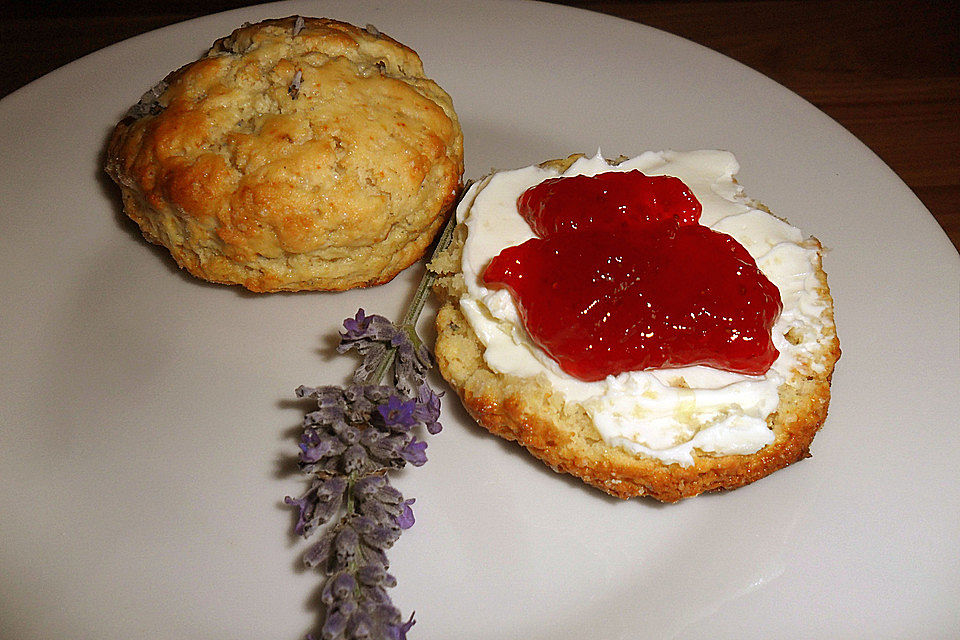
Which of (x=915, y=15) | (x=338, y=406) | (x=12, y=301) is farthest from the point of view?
Answer: (x=915, y=15)

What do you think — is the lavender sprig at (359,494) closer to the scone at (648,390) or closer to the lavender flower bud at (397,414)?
the lavender flower bud at (397,414)

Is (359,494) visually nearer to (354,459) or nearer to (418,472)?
(354,459)

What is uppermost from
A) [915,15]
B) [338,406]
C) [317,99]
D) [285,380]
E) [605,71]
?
[915,15]

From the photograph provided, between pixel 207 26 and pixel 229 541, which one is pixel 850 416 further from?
pixel 207 26

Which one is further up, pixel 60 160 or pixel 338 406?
pixel 60 160

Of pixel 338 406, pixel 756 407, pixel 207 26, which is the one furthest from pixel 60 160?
pixel 756 407

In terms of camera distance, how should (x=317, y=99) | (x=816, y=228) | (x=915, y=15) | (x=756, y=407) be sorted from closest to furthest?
(x=756, y=407) → (x=317, y=99) → (x=816, y=228) → (x=915, y=15)

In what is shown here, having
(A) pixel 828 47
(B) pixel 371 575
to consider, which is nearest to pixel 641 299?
(B) pixel 371 575

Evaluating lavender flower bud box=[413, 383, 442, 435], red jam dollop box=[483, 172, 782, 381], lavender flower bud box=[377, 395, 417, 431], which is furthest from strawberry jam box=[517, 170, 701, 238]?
lavender flower bud box=[377, 395, 417, 431]
